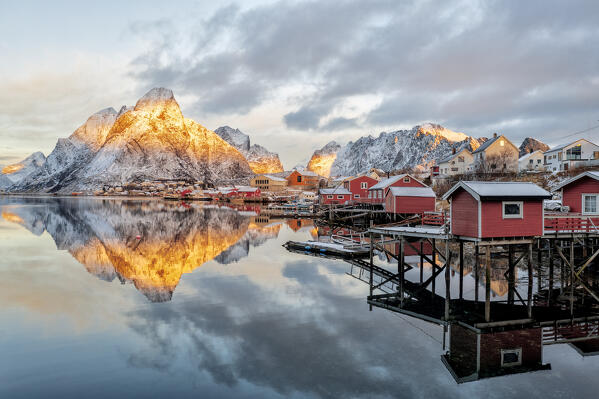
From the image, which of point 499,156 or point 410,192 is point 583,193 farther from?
point 499,156

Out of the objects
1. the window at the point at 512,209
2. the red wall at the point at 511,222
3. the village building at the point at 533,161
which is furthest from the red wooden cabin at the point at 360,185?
the window at the point at 512,209

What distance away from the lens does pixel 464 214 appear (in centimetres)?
2005

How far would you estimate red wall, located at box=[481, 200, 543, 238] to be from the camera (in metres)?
18.9

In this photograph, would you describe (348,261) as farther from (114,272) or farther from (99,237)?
(99,237)

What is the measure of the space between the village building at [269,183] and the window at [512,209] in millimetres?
143527

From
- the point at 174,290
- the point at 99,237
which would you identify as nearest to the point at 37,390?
the point at 174,290

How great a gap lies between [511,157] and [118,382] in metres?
81.0

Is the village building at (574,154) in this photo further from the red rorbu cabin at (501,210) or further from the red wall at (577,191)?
the red rorbu cabin at (501,210)

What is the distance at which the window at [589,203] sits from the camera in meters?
24.1

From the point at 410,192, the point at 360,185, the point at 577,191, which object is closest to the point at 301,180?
the point at 360,185

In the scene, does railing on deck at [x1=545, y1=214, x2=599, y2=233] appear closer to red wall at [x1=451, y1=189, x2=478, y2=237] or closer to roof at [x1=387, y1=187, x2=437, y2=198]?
red wall at [x1=451, y1=189, x2=478, y2=237]

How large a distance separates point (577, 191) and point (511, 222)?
9.34 m

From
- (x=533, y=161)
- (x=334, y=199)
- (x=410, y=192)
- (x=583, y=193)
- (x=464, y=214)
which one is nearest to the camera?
(x=464, y=214)

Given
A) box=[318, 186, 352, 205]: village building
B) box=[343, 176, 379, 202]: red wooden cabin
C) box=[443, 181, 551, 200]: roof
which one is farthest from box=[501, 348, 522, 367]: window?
box=[343, 176, 379, 202]: red wooden cabin
